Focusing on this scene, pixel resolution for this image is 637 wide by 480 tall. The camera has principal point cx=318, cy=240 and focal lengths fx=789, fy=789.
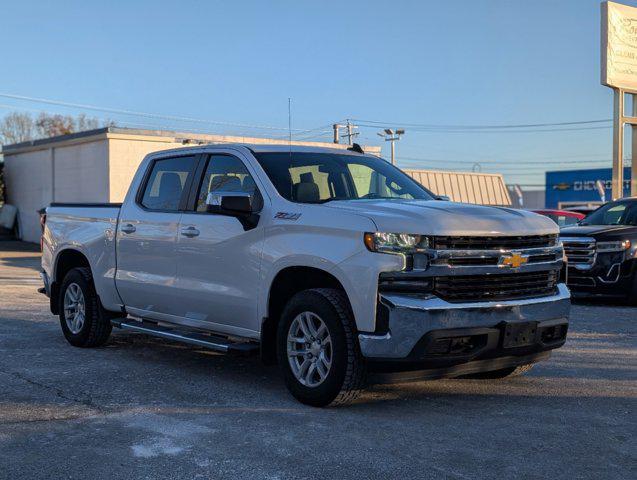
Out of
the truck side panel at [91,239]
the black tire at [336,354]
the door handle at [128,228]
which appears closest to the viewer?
the black tire at [336,354]

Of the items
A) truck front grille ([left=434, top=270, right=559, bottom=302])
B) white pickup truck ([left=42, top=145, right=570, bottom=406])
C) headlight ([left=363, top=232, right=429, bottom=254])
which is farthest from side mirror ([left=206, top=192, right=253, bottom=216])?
truck front grille ([left=434, top=270, right=559, bottom=302])

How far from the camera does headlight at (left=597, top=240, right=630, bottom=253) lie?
1198 centimetres

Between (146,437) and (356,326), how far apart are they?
5.09 ft

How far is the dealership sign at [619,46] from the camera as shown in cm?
2342

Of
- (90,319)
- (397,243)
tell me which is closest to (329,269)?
(397,243)

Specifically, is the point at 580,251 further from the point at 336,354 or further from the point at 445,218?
the point at 336,354

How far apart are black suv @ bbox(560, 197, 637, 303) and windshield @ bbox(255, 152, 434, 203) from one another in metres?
5.91

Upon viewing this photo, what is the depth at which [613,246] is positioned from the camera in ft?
39.5

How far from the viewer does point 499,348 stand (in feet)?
18.1

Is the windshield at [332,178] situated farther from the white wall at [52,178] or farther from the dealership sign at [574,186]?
the dealership sign at [574,186]

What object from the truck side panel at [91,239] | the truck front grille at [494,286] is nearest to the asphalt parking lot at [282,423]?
the truck side panel at [91,239]

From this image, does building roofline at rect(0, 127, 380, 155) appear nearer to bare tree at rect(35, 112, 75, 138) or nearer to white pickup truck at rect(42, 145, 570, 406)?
white pickup truck at rect(42, 145, 570, 406)

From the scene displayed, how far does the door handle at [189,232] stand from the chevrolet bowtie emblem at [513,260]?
259cm

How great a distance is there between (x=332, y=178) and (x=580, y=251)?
22.1 feet
